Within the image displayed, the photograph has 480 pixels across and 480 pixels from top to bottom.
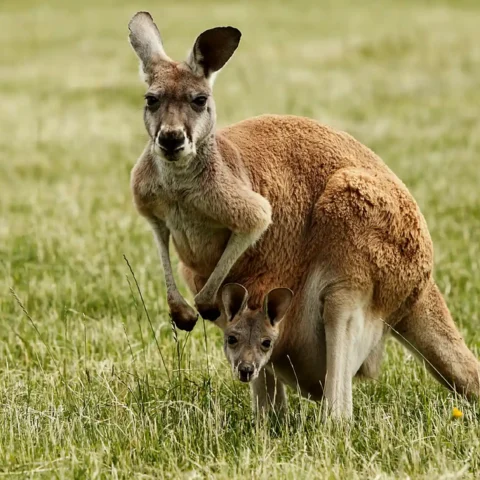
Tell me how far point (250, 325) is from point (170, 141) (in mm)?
847

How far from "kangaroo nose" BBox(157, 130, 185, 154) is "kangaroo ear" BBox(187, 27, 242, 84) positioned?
1.25 feet

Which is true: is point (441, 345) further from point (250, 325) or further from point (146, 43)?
point (146, 43)

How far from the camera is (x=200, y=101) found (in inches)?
159

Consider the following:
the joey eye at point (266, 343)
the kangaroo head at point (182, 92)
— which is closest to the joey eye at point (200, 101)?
the kangaroo head at point (182, 92)

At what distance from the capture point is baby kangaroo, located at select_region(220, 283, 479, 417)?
4.21 metres

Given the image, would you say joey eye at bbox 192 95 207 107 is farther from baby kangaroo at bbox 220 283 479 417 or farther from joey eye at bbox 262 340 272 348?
joey eye at bbox 262 340 272 348

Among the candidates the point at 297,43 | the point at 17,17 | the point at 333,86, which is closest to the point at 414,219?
the point at 333,86

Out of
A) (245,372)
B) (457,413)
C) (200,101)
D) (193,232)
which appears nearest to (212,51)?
(200,101)

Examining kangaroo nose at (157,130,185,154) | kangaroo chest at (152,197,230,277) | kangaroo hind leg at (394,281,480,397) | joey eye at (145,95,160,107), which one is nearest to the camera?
kangaroo nose at (157,130,185,154)

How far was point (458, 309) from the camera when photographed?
238 inches

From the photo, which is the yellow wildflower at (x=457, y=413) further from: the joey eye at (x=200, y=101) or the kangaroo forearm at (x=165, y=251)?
the joey eye at (x=200, y=101)

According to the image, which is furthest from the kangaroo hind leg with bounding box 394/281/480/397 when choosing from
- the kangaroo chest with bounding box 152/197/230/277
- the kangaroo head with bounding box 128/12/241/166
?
the kangaroo head with bounding box 128/12/241/166

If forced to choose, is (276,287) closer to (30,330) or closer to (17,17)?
(30,330)

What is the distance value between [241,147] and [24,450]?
1.48 metres
